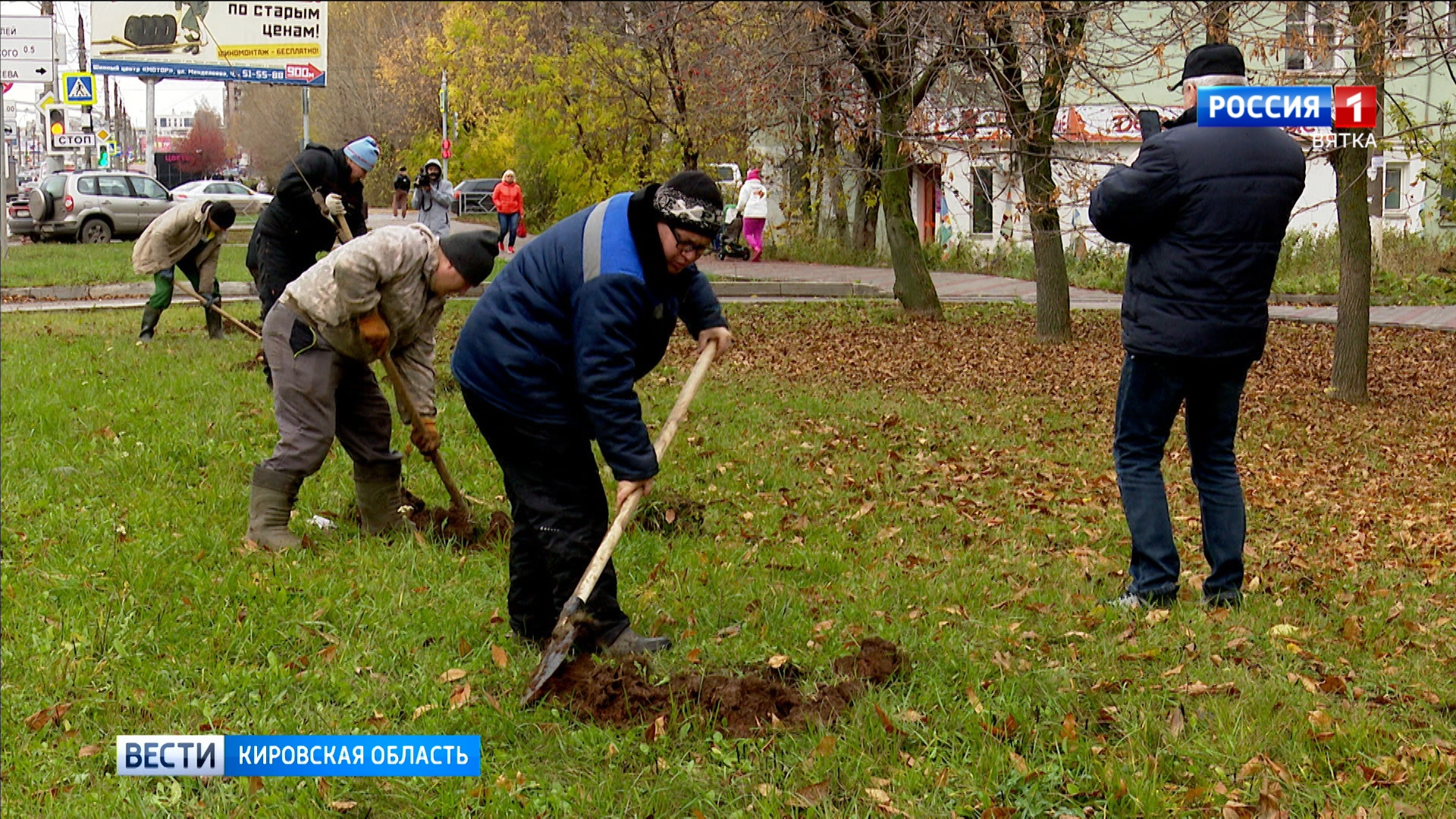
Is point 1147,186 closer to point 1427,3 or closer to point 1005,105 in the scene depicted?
point 1427,3

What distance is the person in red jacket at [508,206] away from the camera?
24953 mm

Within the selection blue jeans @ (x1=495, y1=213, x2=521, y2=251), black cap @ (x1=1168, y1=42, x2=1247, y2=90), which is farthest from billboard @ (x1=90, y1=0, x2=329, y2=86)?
black cap @ (x1=1168, y1=42, x2=1247, y2=90)

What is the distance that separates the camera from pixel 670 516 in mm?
6285

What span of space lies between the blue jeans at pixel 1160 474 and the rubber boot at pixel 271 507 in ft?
11.1

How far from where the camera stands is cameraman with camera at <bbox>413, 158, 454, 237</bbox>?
18.6 metres

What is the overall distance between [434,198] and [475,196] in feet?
78.8

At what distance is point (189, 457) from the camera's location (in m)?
7.27

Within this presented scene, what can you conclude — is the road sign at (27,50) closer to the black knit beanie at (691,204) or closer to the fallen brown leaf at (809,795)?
the black knit beanie at (691,204)

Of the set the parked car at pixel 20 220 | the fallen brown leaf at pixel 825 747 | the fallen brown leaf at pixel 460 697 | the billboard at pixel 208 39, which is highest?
the billboard at pixel 208 39

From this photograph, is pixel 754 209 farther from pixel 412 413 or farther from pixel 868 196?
pixel 412 413

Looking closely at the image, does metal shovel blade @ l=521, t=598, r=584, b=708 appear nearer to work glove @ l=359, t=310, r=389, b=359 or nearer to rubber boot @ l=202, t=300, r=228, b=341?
work glove @ l=359, t=310, r=389, b=359

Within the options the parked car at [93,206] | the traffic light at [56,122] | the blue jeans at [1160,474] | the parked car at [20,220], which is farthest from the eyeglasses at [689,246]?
the parked car at [20,220]

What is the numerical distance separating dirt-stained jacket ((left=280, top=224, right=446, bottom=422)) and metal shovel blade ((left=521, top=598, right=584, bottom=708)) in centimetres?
165

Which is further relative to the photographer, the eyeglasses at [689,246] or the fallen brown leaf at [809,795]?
the eyeglasses at [689,246]
